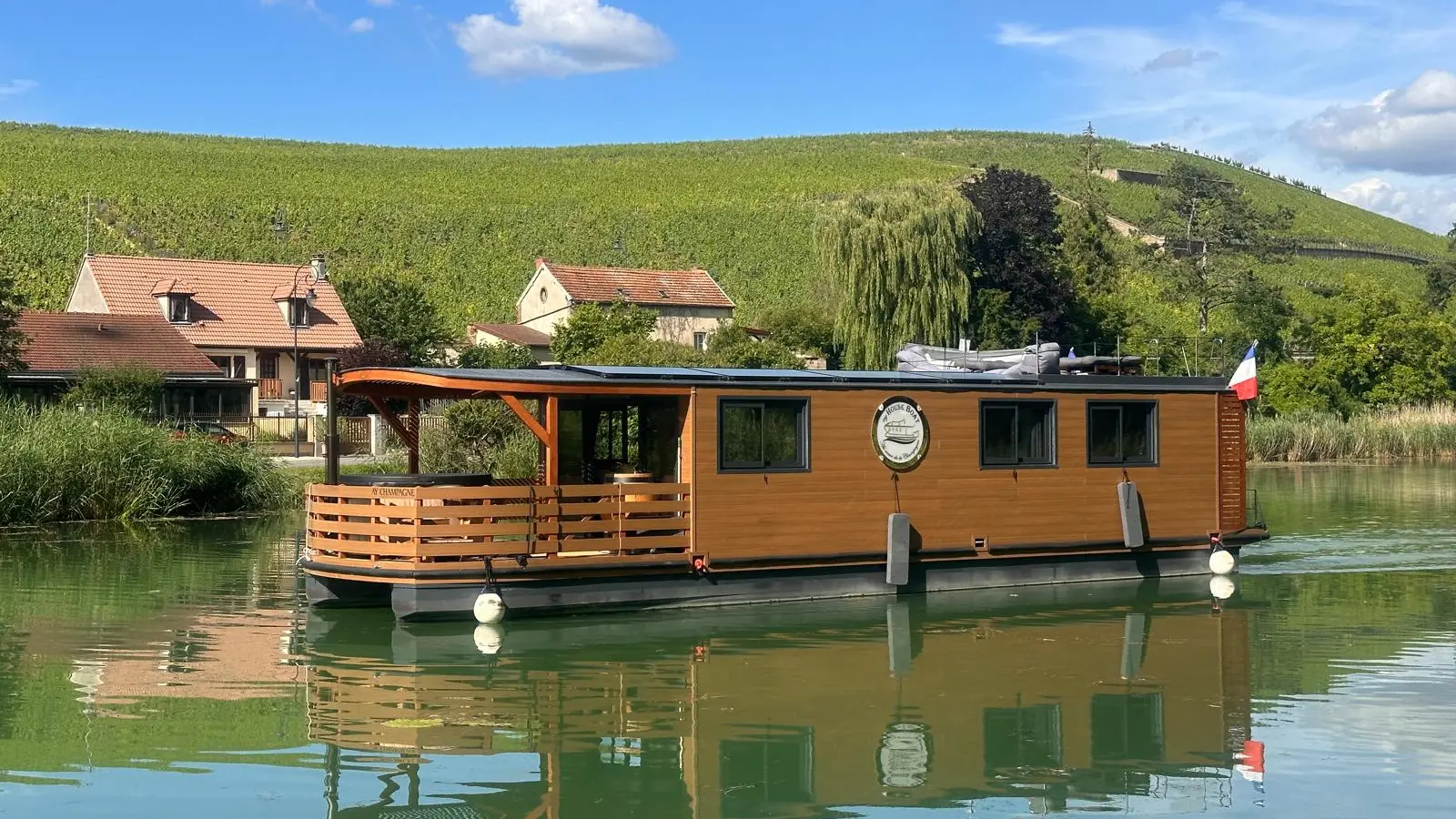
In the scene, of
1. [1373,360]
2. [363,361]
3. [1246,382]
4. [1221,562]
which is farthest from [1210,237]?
[1221,562]

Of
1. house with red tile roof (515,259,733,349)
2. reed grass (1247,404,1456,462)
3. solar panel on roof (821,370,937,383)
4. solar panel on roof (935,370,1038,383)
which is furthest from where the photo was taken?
house with red tile roof (515,259,733,349)

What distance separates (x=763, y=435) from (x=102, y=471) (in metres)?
13.7

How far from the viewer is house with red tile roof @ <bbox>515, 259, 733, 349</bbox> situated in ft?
215

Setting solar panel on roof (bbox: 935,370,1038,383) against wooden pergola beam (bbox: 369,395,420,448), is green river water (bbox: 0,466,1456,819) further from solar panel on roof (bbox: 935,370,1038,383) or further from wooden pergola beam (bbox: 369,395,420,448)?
solar panel on roof (bbox: 935,370,1038,383)

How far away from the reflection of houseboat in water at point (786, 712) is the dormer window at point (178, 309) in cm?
4232

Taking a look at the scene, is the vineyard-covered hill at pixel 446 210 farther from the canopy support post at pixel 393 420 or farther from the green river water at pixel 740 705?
the green river water at pixel 740 705

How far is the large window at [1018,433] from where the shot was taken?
17500 mm

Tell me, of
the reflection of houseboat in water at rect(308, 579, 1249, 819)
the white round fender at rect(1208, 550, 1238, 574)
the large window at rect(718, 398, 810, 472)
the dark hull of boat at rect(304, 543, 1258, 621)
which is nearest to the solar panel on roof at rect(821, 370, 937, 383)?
the large window at rect(718, 398, 810, 472)

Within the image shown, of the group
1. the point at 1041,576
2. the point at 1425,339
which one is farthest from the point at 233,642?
the point at 1425,339

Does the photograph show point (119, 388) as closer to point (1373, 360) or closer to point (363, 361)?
point (363, 361)

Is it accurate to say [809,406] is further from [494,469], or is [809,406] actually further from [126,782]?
[494,469]

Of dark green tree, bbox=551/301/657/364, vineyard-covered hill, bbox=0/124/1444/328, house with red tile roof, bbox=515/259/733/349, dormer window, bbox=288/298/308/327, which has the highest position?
vineyard-covered hill, bbox=0/124/1444/328

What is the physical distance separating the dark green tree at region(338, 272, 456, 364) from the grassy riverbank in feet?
94.4

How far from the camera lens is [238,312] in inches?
2239
